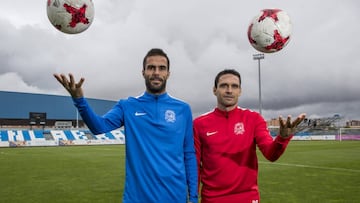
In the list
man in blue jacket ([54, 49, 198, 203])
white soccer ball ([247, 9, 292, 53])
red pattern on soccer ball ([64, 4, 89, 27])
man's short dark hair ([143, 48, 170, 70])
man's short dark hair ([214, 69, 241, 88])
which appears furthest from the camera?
white soccer ball ([247, 9, 292, 53])

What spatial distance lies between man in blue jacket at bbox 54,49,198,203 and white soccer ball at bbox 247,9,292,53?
1791 millimetres

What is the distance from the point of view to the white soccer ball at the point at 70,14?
424 centimetres

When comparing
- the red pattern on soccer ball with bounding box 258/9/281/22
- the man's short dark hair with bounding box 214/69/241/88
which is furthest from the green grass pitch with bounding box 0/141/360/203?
the man's short dark hair with bounding box 214/69/241/88

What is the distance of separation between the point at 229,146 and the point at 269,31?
1.94 meters

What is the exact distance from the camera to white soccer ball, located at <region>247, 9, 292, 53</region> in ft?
16.3

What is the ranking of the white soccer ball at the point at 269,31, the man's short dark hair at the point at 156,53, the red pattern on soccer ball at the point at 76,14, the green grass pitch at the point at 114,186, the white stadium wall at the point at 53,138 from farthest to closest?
1. the white stadium wall at the point at 53,138
2. the green grass pitch at the point at 114,186
3. the white soccer ball at the point at 269,31
4. the red pattern on soccer ball at the point at 76,14
5. the man's short dark hair at the point at 156,53

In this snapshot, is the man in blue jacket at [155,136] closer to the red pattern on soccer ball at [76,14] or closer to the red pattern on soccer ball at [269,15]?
the red pattern on soccer ball at [76,14]

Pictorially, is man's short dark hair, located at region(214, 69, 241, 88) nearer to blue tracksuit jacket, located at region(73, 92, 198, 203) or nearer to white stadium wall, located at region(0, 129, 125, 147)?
blue tracksuit jacket, located at region(73, 92, 198, 203)

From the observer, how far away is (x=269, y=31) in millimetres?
4949

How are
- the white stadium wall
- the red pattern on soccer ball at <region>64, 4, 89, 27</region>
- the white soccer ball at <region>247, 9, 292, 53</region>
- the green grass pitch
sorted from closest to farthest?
the red pattern on soccer ball at <region>64, 4, 89, 27</region>
the white soccer ball at <region>247, 9, 292, 53</region>
the green grass pitch
the white stadium wall

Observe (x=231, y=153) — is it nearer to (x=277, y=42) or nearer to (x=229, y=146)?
(x=229, y=146)

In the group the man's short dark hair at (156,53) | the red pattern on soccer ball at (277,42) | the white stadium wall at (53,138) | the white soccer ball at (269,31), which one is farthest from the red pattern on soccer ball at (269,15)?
the white stadium wall at (53,138)

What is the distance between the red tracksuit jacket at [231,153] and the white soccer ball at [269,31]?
1.42 metres

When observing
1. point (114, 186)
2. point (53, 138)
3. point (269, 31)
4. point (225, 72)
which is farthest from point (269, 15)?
point (53, 138)
